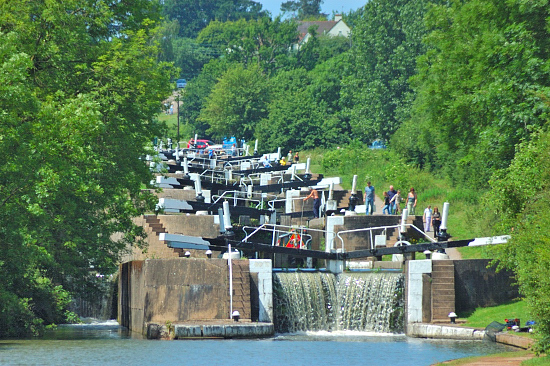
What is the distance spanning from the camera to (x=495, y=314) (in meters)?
32.7

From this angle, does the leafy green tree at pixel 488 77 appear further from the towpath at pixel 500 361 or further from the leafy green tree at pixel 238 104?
the leafy green tree at pixel 238 104

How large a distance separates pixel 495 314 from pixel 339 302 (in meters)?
5.50

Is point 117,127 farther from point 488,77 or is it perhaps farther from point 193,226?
point 488,77

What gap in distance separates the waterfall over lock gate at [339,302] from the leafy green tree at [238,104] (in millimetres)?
66644

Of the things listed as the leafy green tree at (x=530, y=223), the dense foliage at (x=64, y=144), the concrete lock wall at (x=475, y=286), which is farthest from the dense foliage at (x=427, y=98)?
the dense foliage at (x=64, y=144)

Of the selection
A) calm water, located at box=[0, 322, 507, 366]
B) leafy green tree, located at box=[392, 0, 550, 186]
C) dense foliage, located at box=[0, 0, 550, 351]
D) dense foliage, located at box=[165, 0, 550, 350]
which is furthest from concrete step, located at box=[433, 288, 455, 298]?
leafy green tree, located at box=[392, 0, 550, 186]

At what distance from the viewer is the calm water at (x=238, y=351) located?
25281 mm

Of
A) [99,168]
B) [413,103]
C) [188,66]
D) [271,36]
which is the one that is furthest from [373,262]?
[188,66]

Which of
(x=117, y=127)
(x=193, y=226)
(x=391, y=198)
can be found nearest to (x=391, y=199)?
(x=391, y=198)

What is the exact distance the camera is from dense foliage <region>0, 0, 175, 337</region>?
2828 centimetres

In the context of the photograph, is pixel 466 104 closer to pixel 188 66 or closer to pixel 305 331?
pixel 305 331

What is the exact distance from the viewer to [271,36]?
12850cm

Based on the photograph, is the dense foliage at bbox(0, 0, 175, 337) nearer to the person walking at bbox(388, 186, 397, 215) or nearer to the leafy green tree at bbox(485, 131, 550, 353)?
the leafy green tree at bbox(485, 131, 550, 353)

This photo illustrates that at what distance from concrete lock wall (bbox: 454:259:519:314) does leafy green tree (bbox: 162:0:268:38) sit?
150582mm
